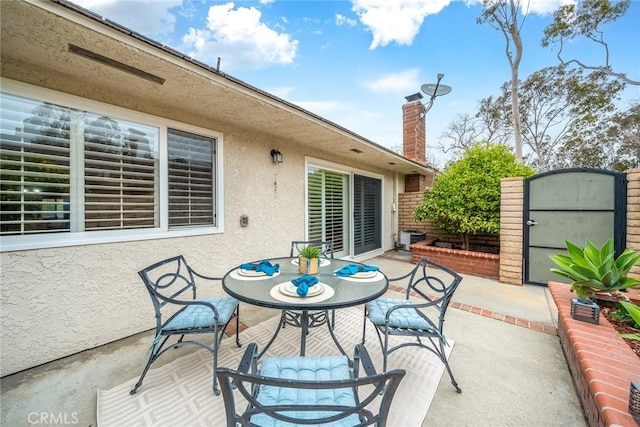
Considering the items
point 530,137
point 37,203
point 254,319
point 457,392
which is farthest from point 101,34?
point 530,137

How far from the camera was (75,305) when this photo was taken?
2.53 m

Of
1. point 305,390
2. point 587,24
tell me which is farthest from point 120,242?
point 587,24

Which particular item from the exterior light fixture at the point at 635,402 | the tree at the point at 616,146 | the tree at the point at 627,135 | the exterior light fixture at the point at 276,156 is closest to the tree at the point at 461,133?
the tree at the point at 616,146

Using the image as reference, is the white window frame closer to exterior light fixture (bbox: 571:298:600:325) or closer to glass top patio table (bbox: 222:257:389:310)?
glass top patio table (bbox: 222:257:389:310)

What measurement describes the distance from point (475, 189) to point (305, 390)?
548 centimetres

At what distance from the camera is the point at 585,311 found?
86.7 inches

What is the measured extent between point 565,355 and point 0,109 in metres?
5.80

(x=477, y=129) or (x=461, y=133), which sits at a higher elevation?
(x=477, y=129)

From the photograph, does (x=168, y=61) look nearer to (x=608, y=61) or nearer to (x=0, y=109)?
(x=0, y=109)

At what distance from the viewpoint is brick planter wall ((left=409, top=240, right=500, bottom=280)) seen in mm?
4969

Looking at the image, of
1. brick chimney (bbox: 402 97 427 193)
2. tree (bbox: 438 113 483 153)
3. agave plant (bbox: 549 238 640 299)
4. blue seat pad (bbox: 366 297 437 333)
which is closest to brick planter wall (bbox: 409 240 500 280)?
agave plant (bbox: 549 238 640 299)

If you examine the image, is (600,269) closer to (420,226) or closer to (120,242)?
(120,242)

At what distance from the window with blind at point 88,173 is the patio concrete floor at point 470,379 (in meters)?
1.32

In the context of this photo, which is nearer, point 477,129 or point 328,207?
point 328,207
